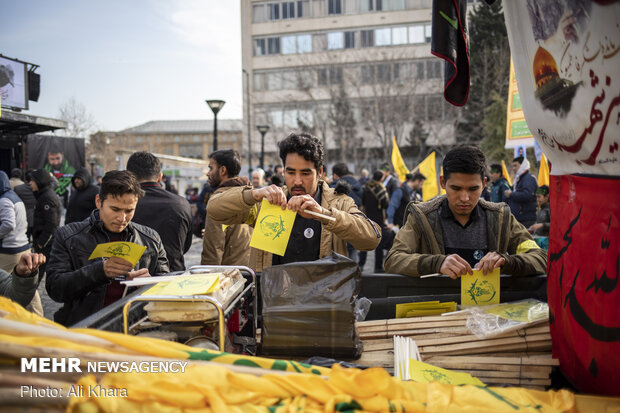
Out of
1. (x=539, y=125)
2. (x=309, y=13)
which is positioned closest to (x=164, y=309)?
(x=539, y=125)

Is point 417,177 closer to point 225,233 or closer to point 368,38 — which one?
point 225,233

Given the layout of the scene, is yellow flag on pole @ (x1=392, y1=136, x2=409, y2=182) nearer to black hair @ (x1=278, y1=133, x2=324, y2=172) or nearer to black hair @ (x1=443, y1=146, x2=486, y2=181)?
black hair @ (x1=443, y1=146, x2=486, y2=181)

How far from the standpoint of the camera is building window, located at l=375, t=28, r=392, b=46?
4328 centimetres

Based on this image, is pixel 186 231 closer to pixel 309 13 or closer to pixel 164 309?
pixel 164 309

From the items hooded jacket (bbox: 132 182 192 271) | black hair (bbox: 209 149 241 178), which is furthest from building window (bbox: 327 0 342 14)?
hooded jacket (bbox: 132 182 192 271)

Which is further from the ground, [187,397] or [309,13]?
[309,13]

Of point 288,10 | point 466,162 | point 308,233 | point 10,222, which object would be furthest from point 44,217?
point 288,10

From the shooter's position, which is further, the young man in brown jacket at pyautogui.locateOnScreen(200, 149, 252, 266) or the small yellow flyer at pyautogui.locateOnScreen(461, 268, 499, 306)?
the young man in brown jacket at pyautogui.locateOnScreen(200, 149, 252, 266)

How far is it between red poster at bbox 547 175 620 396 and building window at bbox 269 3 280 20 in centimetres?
4870

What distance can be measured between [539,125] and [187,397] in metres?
1.73

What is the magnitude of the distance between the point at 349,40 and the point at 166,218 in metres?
43.0

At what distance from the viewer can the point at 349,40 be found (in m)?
43.8

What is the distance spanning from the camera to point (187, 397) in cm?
117

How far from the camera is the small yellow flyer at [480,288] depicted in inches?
97.0
